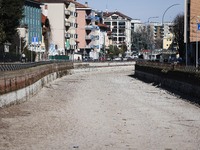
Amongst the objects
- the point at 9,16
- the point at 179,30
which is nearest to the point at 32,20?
the point at 179,30

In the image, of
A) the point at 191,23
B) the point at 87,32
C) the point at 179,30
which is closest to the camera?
the point at 191,23

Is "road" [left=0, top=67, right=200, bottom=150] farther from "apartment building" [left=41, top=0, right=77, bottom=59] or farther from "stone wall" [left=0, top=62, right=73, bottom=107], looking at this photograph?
"apartment building" [left=41, top=0, right=77, bottom=59]

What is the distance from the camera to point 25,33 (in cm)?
10544

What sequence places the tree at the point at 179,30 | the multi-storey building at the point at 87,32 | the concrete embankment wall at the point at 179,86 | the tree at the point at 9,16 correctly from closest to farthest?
1. the concrete embankment wall at the point at 179,86
2. the tree at the point at 9,16
3. the tree at the point at 179,30
4. the multi-storey building at the point at 87,32

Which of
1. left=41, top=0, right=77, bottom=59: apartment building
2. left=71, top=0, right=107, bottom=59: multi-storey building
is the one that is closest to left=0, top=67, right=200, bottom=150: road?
left=41, top=0, right=77, bottom=59: apartment building

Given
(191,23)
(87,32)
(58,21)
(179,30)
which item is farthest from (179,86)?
(87,32)

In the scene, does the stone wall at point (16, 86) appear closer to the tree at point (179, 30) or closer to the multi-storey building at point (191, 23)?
the multi-storey building at point (191, 23)

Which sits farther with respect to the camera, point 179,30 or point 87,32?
point 87,32

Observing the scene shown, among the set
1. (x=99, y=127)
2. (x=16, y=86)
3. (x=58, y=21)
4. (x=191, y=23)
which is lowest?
(x=99, y=127)

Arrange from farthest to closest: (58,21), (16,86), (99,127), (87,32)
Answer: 1. (87,32)
2. (58,21)
3. (16,86)
4. (99,127)

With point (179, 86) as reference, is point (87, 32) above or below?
above

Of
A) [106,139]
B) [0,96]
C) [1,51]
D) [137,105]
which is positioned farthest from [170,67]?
[1,51]

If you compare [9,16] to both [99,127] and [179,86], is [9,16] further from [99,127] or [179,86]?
[99,127]

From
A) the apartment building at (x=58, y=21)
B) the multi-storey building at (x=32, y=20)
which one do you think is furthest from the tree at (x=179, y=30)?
the multi-storey building at (x=32, y=20)
